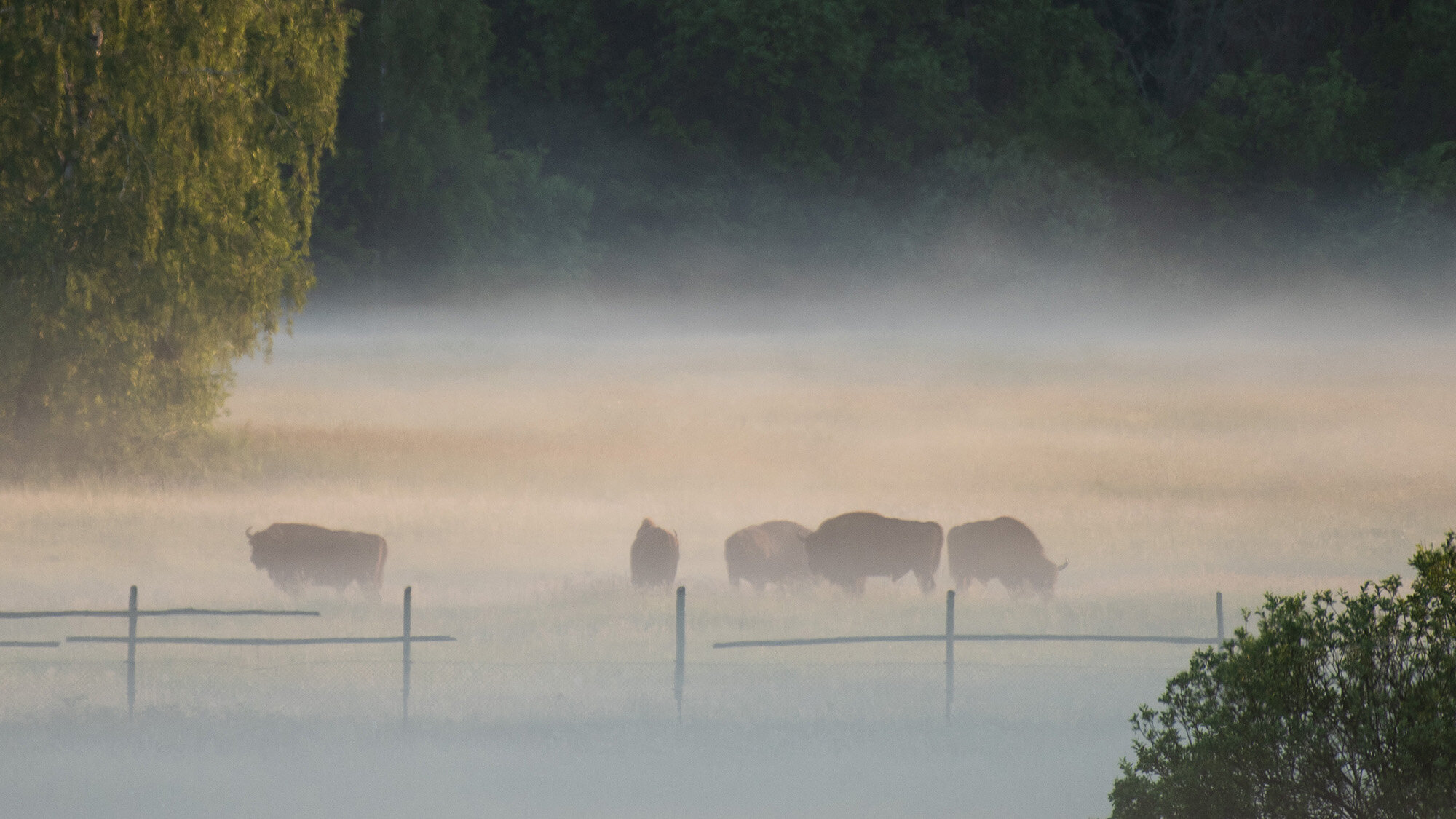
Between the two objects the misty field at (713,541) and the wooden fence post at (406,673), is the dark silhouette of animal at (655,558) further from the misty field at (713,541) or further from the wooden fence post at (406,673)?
the wooden fence post at (406,673)

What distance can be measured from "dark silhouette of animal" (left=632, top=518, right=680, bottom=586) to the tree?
35.7 feet

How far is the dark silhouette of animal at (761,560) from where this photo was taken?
21188 mm

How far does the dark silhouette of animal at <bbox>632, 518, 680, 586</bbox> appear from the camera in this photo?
20.8 metres

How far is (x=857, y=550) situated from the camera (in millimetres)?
20953

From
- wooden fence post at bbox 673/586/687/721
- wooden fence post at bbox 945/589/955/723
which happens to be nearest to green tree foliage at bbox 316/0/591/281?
wooden fence post at bbox 673/586/687/721

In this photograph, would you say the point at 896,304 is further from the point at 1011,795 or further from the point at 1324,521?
the point at 1011,795

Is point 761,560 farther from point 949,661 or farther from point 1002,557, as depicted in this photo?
point 949,661


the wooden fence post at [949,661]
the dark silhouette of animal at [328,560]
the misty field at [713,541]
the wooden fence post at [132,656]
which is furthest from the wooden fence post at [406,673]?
the dark silhouette of animal at [328,560]

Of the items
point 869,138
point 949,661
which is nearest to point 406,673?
point 949,661

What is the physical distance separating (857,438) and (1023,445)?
12.9ft

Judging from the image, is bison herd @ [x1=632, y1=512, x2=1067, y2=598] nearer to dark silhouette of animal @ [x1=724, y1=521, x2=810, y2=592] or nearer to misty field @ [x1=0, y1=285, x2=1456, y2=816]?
dark silhouette of animal @ [x1=724, y1=521, x2=810, y2=592]

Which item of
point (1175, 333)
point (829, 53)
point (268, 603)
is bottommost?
point (268, 603)

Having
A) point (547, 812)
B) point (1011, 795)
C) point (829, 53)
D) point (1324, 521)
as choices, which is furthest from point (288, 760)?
point (829, 53)

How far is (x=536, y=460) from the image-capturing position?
35.1m
